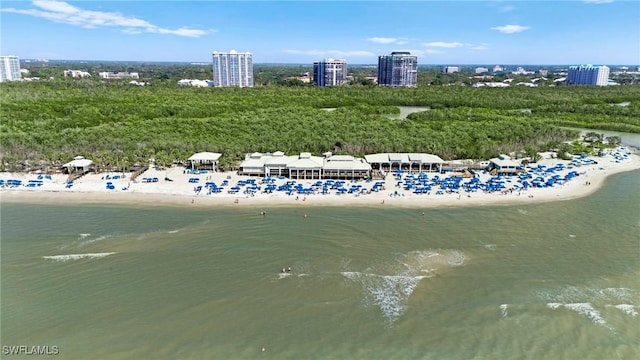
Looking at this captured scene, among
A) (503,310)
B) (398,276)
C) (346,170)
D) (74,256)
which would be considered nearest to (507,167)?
(346,170)

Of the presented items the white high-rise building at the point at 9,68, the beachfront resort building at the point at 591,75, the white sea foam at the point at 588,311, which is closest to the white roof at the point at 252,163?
the white sea foam at the point at 588,311

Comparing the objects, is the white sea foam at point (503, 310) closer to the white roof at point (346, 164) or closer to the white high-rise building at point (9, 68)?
the white roof at point (346, 164)

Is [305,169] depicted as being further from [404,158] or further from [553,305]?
[553,305]

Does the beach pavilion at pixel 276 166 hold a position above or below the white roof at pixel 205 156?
below

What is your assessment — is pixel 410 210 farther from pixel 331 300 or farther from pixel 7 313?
pixel 7 313

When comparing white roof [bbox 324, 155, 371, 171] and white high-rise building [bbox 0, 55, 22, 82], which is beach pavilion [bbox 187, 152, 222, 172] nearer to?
white roof [bbox 324, 155, 371, 171]

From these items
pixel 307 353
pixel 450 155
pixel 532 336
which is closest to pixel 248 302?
pixel 307 353
